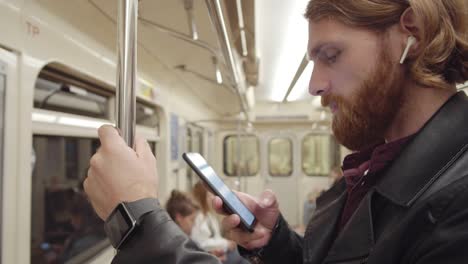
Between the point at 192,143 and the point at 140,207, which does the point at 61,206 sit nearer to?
the point at 140,207

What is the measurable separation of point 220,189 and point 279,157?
264 inches

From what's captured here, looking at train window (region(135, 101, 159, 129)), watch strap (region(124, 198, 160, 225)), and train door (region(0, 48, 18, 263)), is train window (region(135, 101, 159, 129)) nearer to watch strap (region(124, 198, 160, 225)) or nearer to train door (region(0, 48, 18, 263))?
train door (region(0, 48, 18, 263))

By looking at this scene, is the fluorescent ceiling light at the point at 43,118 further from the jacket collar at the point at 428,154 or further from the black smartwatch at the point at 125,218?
the jacket collar at the point at 428,154

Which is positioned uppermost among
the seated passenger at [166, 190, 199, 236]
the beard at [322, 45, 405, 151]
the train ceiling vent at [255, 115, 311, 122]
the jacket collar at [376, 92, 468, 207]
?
the train ceiling vent at [255, 115, 311, 122]

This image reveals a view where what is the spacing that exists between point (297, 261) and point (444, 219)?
28.5 inches

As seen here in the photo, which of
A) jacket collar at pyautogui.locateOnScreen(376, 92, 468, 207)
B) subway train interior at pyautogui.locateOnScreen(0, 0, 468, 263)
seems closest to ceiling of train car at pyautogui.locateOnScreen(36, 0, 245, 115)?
subway train interior at pyautogui.locateOnScreen(0, 0, 468, 263)

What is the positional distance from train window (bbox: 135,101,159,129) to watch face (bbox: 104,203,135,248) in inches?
90.6

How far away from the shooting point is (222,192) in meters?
1.16

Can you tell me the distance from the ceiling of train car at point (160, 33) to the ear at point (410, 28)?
1132mm

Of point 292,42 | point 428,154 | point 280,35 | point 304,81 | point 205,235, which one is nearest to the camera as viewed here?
point 428,154

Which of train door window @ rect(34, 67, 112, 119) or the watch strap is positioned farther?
train door window @ rect(34, 67, 112, 119)

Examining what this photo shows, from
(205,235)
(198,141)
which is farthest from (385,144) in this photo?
(198,141)

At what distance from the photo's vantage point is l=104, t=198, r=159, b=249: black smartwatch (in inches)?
26.6

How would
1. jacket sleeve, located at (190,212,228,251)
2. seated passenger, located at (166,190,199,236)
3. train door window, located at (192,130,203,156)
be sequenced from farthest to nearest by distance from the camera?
train door window, located at (192,130,203,156) → jacket sleeve, located at (190,212,228,251) → seated passenger, located at (166,190,199,236)
